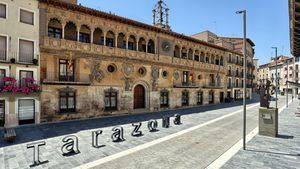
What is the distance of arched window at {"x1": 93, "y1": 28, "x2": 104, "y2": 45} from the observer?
20.7 m

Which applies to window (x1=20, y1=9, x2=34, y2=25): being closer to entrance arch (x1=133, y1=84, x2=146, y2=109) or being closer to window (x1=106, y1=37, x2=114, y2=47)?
window (x1=106, y1=37, x2=114, y2=47)

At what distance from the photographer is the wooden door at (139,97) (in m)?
23.7

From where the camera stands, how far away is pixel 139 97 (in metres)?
24.1

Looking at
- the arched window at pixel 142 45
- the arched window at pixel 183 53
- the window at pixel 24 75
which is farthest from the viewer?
the arched window at pixel 183 53

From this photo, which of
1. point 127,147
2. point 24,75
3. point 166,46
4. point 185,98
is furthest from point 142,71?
point 127,147

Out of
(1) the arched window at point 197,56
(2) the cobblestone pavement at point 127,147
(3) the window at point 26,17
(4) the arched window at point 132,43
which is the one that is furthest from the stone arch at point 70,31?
(1) the arched window at point 197,56

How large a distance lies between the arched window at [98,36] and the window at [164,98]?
11.0 m

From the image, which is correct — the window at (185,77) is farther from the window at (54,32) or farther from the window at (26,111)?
the window at (26,111)

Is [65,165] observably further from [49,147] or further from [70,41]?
[70,41]

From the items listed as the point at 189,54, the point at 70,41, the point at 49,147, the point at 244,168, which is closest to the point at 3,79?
the point at 70,41

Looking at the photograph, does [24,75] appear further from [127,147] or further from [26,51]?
[127,147]

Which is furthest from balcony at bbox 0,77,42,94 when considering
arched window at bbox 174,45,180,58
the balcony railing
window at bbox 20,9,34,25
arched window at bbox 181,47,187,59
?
arched window at bbox 181,47,187,59

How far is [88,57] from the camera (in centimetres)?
1906

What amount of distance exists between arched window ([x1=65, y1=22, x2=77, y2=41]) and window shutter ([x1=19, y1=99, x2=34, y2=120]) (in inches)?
295
